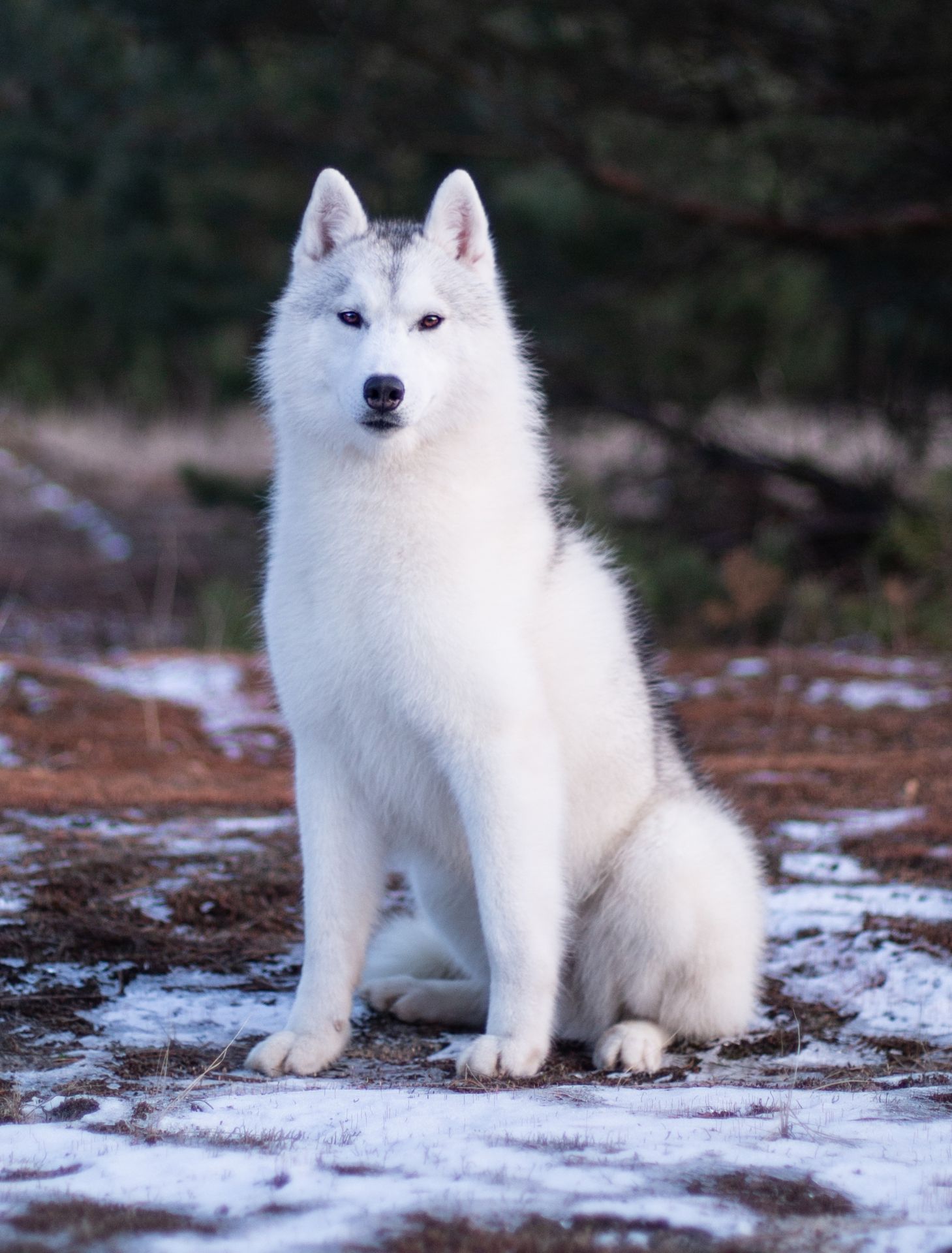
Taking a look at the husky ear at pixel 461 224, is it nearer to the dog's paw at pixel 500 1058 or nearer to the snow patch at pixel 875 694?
the dog's paw at pixel 500 1058

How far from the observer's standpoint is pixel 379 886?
3566 mm

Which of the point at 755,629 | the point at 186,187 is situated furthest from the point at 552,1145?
the point at 186,187

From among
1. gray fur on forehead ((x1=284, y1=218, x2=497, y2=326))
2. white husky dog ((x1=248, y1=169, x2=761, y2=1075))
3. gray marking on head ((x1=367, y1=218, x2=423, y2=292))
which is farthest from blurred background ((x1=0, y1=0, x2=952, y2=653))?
white husky dog ((x1=248, y1=169, x2=761, y2=1075))

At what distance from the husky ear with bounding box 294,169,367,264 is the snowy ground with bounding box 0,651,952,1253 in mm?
1971

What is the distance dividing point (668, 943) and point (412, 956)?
974 millimetres

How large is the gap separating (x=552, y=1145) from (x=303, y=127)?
898 cm

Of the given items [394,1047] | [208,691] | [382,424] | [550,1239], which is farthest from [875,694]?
[550,1239]

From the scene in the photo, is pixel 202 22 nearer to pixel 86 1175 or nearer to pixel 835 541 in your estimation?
pixel 835 541

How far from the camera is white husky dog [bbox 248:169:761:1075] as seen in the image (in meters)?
3.23

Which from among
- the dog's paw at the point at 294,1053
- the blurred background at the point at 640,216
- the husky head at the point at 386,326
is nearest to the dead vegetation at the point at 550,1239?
the dog's paw at the point at 294,1053

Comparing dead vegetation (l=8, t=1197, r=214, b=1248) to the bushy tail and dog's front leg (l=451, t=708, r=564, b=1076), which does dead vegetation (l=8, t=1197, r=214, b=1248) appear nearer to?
dog's front leg (l=451, t=708, r=564, b=1076)

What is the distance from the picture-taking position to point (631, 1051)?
3.36m

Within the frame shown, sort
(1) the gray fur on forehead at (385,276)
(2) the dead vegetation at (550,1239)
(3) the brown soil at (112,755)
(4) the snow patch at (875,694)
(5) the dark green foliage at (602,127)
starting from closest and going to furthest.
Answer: (2) the dead vegetation at (550,1239)
(1) the gray fur on forehead at (385,276)
(3) the brown soil at (112,755)
(4) the snow patch at (875,694)
(5) the dark green foliage at (602,127)

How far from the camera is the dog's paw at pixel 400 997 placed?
12.5 ft
